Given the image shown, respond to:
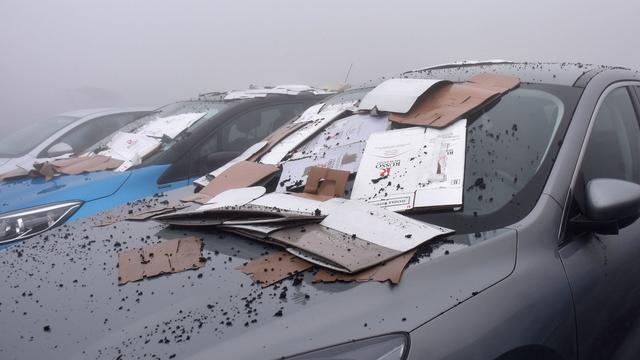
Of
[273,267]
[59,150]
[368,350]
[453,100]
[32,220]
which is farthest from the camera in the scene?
[59,150]

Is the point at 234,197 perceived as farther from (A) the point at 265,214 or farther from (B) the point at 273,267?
(B) the point at 273,267

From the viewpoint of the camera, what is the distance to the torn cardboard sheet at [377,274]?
1484 mm

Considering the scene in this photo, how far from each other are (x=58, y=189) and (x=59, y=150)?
171 cm

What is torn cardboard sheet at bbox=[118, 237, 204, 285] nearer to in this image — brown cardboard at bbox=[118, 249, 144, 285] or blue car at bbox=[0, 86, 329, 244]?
brown cardboard at bbox=[118, 249, 144, 285]

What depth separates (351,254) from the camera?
161 cm

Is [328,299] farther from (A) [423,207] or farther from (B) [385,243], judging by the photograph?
(A) [423,207]

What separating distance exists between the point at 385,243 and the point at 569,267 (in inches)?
25.1

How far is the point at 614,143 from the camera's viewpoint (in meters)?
2.29

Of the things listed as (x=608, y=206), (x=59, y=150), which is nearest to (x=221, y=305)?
(x=608, y=206)

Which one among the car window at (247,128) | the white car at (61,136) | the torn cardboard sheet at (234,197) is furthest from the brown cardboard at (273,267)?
the white car at (61,136)

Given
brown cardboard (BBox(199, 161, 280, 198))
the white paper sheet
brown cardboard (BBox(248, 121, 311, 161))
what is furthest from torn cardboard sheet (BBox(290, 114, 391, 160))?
the white paper sheet

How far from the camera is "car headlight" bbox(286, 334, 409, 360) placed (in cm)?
125

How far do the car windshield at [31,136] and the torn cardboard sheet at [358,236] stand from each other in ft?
16.2

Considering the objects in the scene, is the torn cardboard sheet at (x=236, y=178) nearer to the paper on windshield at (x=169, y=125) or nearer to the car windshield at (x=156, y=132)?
the car windshield at (x=156, y=132)
